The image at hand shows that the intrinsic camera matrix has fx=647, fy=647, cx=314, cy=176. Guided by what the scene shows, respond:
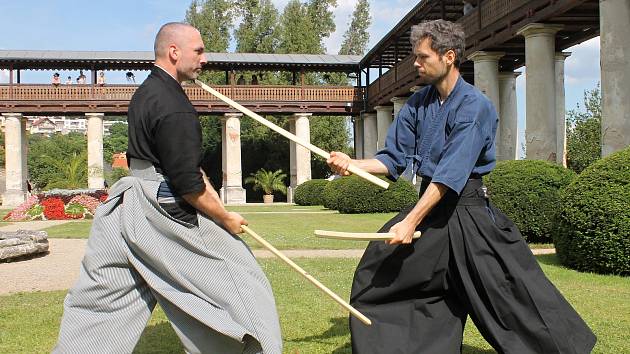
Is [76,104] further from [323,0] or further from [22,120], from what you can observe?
[323,0]

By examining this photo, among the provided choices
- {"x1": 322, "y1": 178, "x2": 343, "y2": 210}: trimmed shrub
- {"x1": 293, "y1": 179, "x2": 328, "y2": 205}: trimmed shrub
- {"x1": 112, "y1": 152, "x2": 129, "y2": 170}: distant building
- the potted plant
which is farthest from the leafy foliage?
{"x1": 112, "y1": 152, "x2": 129, "y2": 170}: distant building

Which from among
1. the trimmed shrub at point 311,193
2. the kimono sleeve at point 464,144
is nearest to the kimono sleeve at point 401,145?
the kimono sleeve at point 464,144

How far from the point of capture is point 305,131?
130 feet

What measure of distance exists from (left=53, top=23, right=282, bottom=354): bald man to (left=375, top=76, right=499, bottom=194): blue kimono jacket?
3.63 ft

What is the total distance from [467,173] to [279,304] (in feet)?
11.5

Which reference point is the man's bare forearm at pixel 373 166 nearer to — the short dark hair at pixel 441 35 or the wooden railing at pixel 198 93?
the short dark hair at pixel 441 35

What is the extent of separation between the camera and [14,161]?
3878cm

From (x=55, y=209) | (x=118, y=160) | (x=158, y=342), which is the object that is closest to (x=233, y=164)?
(x=55, y=209)

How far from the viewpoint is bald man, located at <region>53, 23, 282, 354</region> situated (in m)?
3.13

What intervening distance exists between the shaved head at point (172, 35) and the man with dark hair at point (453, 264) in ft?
3.55

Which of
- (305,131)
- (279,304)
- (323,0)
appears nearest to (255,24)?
(323,0)

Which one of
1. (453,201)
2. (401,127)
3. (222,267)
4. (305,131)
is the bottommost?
(222,267)

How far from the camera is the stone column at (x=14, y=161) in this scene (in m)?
37.9

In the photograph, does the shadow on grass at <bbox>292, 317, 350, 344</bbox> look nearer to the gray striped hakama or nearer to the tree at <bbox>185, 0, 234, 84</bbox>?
the gray striped hakama
